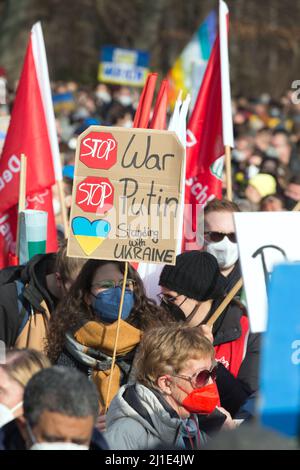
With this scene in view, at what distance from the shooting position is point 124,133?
4773mm

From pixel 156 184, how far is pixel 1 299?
31.5 inches

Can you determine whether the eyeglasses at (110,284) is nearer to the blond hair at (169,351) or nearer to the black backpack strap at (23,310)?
the black backpack strap at (23,310)

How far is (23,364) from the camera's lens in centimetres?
355

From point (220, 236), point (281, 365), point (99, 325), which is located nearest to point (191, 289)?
point (99, 325)

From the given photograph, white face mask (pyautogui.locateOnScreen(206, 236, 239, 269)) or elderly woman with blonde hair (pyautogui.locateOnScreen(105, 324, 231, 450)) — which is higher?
white face mask (pyautogui.locateOnScreen(206, 236, 239, 269))

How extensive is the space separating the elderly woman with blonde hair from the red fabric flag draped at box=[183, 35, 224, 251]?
2928 millimetres

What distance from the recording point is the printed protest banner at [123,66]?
19.2 metres

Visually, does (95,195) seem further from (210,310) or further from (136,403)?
(136,403)

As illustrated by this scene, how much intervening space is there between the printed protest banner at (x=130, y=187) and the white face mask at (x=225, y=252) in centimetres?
75

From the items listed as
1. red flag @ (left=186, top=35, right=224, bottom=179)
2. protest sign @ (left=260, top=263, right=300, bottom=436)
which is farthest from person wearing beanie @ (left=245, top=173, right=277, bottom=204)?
protest sign @ (left=260, top=263, right=300, bottom=436)

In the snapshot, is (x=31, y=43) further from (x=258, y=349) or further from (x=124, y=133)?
(x=258, y=349)

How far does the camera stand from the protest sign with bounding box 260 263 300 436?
229 centimetres

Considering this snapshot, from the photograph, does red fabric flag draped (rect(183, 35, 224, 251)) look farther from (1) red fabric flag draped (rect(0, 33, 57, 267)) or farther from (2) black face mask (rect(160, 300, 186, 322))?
(2) black face mask (rect(160, 300, 186, 322))
